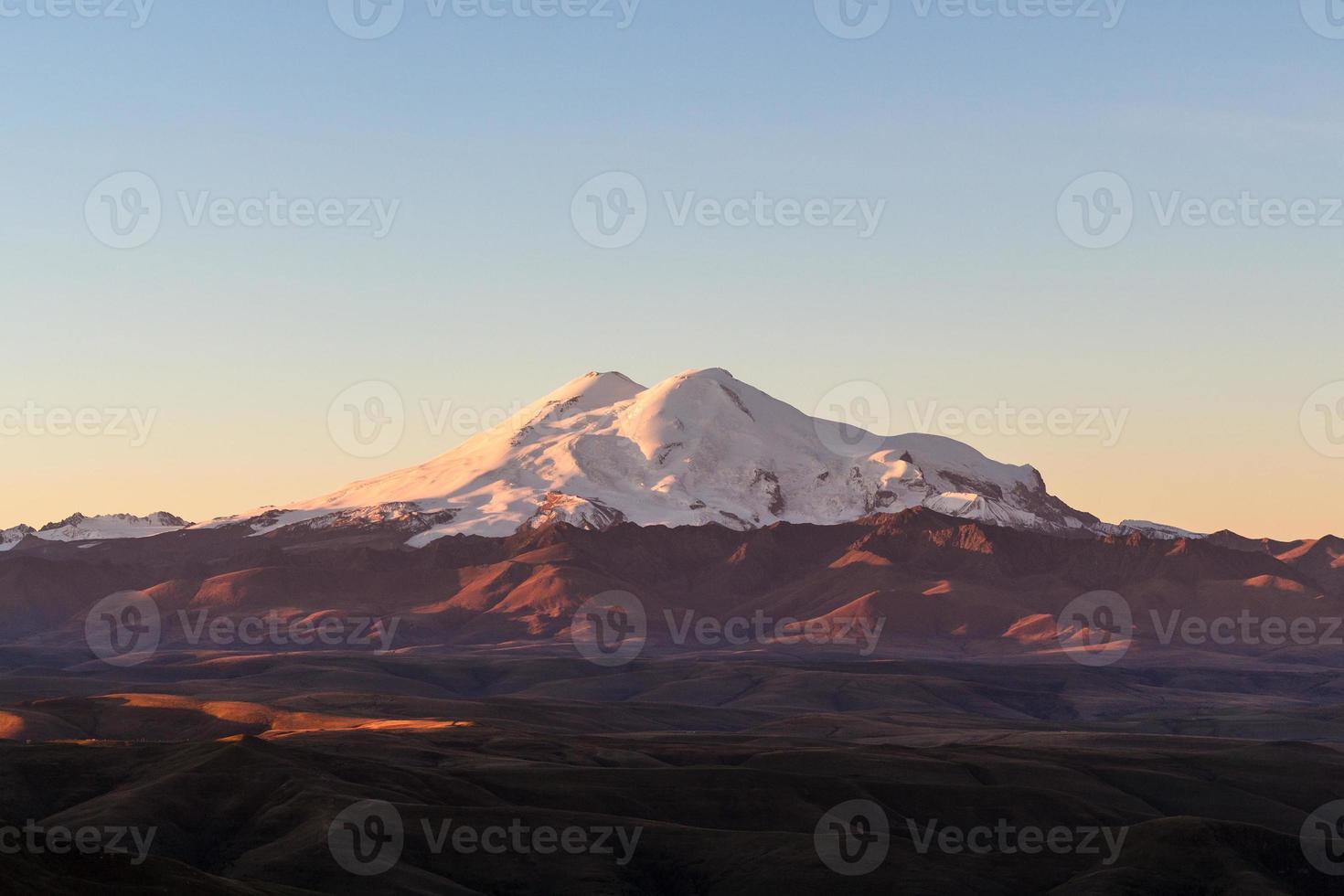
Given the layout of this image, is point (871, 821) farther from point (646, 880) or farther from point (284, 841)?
point (284, 841)

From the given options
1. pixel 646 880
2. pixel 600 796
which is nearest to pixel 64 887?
pixel 646 880

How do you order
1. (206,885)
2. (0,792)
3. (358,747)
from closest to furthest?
(206,885), (0,792), (358,747)

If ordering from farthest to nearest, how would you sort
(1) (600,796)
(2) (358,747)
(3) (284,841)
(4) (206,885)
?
1. (2) (358,747)
2. (1) (600,796)
3. (3) (284,841)
4. (4) (206,885)

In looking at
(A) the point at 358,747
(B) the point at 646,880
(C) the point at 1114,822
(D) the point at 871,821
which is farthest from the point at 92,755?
(C) the point at 1114,822

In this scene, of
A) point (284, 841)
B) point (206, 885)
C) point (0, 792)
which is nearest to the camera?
point (206, 885)

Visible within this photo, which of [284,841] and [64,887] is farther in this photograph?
[284,841]

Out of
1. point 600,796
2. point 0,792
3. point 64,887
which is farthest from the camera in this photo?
point 600,796

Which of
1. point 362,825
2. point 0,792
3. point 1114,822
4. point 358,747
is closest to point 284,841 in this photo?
point 362,825

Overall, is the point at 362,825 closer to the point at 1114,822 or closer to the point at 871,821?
the point at 871,821

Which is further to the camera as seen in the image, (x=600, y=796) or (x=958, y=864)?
(x=600, y=796)
